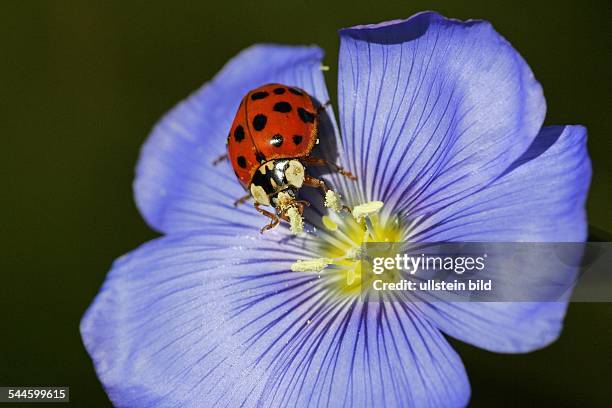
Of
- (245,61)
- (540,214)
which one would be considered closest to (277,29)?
(245,61)

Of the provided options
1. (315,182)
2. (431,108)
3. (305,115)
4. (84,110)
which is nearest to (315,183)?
(315,182)

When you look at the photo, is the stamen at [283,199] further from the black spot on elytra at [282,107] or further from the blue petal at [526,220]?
the blue petal at [526,220]

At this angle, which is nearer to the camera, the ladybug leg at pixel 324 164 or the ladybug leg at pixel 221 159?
the ladybug leg at pixel 324 164

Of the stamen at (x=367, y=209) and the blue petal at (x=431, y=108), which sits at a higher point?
the blue petal at (x=431, y=108)

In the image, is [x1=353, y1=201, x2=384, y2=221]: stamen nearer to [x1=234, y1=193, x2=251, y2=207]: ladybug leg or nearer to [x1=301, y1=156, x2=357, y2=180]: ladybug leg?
[x1=301, y1=156, x2=357, y2=180]: ladybug leg

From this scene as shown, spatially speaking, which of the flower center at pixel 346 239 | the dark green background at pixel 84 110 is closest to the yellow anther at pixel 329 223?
the flower center at pixel 346 239

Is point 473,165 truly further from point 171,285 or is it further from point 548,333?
point 171,285

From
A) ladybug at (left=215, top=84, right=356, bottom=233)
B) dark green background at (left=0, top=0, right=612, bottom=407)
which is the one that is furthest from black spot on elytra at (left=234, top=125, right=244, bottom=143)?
dark green background at (left=0, top=0, right=612, bottom=407)

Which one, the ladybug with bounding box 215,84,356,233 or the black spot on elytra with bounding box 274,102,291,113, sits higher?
the black spot on elytra with bounding box 274,102,291,113
